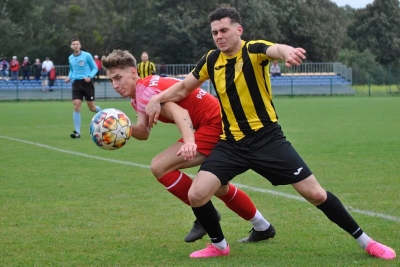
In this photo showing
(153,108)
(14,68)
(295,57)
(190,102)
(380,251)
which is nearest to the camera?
(295,57)

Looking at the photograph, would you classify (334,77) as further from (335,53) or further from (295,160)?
(295,160)

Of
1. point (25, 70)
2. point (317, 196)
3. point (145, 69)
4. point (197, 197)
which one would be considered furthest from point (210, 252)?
point (25, 70)

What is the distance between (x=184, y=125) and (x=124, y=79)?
727 millimetres

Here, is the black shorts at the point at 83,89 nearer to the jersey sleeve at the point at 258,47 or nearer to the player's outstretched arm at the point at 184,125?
the player's outstretched arm at the point at 184,125

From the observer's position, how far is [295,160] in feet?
17.3

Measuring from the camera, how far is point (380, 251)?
5.20 m

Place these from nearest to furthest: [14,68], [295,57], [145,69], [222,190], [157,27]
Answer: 1. [295,57]
2. [222,190]
3. [145,69]
4. [14,68]
5. [157,27]

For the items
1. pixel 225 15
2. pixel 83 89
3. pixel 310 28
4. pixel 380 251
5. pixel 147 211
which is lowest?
pixel 147 211

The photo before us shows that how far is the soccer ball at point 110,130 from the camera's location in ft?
18.6

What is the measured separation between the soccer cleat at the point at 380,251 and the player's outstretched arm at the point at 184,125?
1.43m

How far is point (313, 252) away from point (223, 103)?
1.30 m

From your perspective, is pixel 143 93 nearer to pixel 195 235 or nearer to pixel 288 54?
pixel 195 235

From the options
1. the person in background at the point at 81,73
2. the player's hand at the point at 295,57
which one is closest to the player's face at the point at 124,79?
the player's hand at the point at 295,57

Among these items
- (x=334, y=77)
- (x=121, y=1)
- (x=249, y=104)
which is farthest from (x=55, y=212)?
(x=121, y=1)
